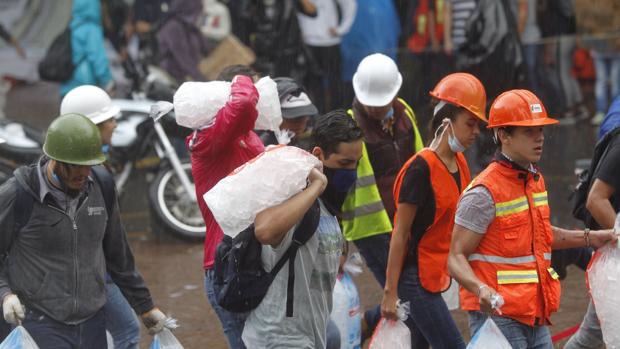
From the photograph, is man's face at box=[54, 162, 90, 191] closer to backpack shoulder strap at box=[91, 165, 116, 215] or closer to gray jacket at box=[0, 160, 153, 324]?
gray jacket at box=[0, 160, 153, 324]

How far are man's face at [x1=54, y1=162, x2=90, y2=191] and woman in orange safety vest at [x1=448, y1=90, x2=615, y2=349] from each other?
1.55 metres

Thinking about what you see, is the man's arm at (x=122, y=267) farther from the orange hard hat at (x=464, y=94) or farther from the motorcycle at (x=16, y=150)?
the motorcycle at (x=16, y=150)

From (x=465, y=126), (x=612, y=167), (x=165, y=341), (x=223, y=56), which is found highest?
(x=465, y=126)

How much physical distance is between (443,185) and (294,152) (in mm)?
1164

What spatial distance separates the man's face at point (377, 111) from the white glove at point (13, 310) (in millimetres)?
2460

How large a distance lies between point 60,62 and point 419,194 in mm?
7793

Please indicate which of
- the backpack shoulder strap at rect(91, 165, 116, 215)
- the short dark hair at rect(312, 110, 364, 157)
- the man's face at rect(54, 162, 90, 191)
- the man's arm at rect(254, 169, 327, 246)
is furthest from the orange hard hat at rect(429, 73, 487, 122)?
the man's face at rect(54, 162, 90, 191)

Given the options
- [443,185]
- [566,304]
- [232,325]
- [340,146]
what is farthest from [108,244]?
[566,304]

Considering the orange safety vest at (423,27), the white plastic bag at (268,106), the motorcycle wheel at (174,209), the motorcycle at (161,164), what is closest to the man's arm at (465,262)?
the white plastic bag at (268,106)

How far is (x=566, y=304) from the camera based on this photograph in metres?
7.78

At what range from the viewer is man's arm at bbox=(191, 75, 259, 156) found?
5.20 meters

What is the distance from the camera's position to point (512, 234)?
4801mm

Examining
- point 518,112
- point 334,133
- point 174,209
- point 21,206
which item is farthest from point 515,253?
point 174,209

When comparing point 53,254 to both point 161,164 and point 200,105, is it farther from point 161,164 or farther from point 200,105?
point 161,164
